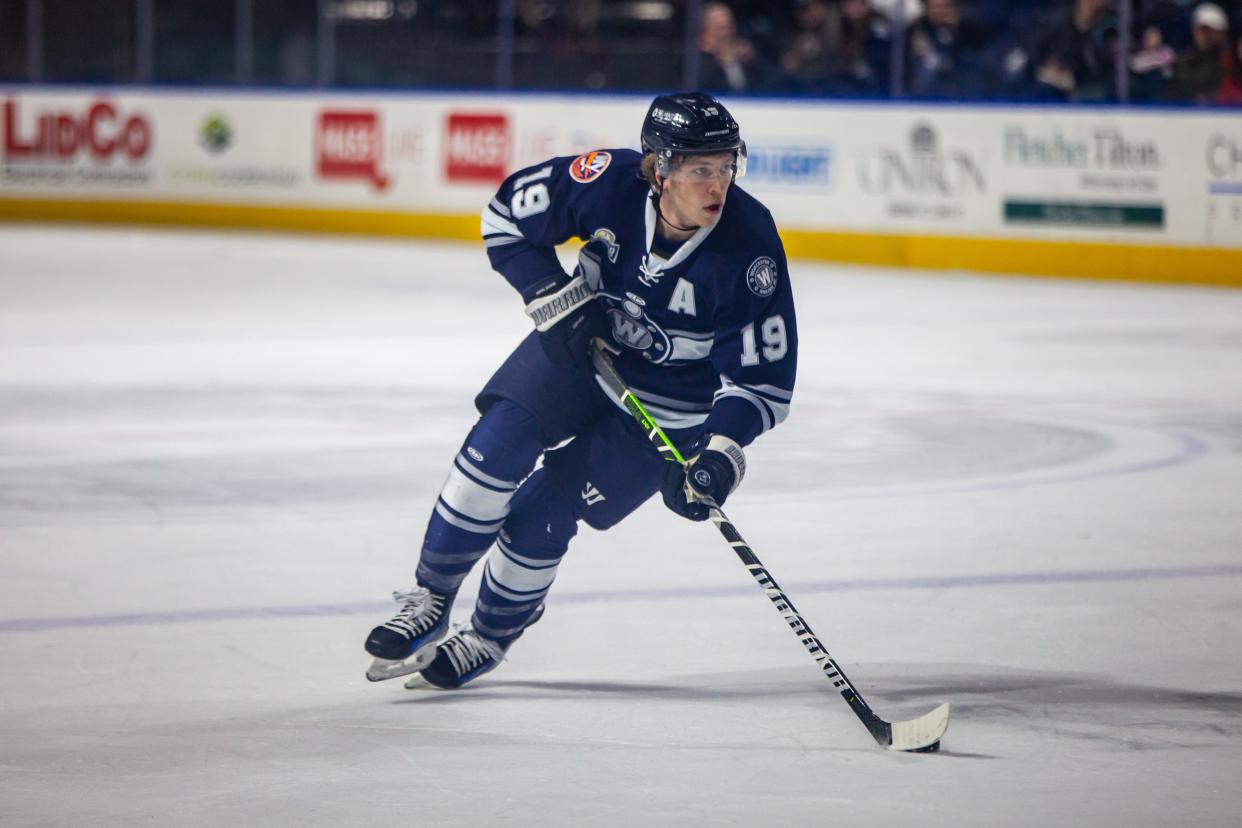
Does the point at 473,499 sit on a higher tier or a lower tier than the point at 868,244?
higher

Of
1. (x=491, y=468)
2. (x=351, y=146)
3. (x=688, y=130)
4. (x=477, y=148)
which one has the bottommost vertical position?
(x=351, y=146)

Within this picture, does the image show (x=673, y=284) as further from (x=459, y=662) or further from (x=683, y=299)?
(x=459, y=662)

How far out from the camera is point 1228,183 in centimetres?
1309

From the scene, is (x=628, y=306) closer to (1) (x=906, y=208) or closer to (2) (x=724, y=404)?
(2) (x=724, y=404)

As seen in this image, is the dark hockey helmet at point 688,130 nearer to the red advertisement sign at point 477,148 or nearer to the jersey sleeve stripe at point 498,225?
the jersey sleeve stripe at point 498,225

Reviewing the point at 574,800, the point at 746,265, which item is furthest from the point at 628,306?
the point at 574,800

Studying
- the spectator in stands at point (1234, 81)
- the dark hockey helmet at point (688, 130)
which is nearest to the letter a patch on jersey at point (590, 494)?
the dark hockey helmet at point (688, 130)

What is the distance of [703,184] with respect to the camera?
3705mm

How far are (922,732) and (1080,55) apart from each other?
1103cm

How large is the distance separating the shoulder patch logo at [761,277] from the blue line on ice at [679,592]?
1148 mm

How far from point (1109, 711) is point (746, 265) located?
3.43 ft

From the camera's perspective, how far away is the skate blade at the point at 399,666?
382cm

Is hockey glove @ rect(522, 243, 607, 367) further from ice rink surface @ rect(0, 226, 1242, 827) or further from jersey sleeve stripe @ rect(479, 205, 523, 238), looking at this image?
ice rink surface @ rect(0, 226, 1242, 827)

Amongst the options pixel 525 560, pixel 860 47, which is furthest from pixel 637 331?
pixel 860 47
